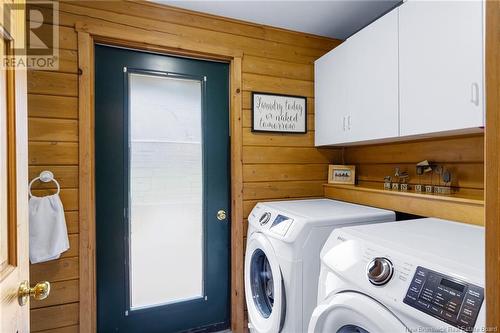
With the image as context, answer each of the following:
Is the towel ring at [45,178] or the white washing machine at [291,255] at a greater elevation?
the towel ring at [45,178]

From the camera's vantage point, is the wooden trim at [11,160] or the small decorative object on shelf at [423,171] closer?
the wooden trim at [11,160]

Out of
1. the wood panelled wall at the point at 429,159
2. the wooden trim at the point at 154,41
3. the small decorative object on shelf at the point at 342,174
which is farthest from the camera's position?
the small decorative object on shelf at the point at 342,174

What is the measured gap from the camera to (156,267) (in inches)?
74.7

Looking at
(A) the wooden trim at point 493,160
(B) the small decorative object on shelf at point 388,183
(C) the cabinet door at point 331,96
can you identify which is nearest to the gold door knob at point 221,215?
(C) the cabinet door at point 331,96

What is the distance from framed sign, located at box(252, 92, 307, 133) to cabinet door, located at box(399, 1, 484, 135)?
2.75 ft

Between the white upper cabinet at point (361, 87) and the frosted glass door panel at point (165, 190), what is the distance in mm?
909

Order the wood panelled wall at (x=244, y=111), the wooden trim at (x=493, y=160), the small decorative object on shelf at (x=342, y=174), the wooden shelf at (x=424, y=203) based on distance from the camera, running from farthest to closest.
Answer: the small decorative object on shelf at (x=342, y=174) < the wood panelled wall at (x=244, y=111) < the wooden shelf at (x=424, y=203) < the wooden trim at (x=493, y=160)

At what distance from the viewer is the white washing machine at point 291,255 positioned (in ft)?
4.41

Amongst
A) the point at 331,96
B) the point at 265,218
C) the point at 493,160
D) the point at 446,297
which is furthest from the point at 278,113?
the point at 493,160

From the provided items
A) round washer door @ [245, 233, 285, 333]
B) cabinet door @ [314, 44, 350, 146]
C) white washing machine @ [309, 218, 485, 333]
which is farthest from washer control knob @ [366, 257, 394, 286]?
cabinet door @ [314, 44, 350, 146]

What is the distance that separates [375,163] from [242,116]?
1024 mm

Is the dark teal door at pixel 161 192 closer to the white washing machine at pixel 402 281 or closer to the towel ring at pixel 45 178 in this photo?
the towel ring at pixel 45 178

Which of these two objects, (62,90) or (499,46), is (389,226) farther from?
(62,90)

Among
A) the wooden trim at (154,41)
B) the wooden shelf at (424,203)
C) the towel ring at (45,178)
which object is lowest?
the wooden shelf at (424,203)
